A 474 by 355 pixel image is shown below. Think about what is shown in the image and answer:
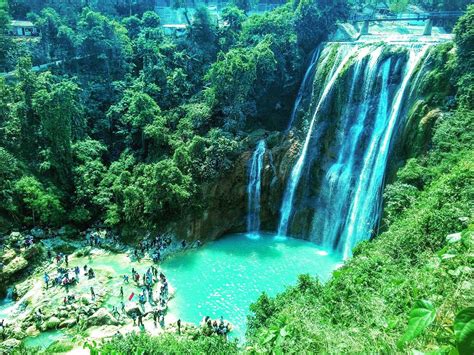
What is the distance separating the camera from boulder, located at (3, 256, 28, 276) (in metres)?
19.6

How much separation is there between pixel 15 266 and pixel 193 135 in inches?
534

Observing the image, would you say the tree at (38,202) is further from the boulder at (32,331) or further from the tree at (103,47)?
the tree at (103,47)

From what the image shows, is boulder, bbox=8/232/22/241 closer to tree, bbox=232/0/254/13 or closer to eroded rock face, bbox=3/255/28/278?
eroded rock face, bbox=3/255/28/278

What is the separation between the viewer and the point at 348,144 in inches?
893

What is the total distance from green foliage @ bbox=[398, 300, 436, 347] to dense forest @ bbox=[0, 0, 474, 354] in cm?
239

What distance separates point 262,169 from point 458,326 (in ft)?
74.3

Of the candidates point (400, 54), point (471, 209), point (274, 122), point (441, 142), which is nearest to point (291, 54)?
point (274, 122)

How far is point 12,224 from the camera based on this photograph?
22.3m

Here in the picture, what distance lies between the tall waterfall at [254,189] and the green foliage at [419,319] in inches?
874

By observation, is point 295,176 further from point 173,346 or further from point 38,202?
point 173,346

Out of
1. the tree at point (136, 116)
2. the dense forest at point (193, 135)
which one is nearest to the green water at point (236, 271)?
the dense forest at point (193, 135)

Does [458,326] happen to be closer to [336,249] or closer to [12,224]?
[336,249]

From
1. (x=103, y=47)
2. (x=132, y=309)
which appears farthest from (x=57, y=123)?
(x=132, y=309)

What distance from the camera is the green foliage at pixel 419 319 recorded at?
2.06 metres
